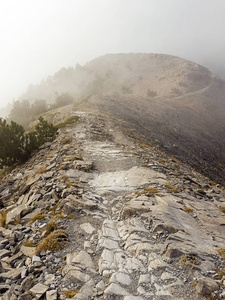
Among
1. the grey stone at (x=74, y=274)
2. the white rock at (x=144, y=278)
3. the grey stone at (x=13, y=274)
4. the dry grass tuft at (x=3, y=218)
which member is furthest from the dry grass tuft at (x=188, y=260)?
the dry grass tuft at (x=3, y=218)

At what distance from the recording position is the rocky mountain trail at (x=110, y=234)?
24.5ft

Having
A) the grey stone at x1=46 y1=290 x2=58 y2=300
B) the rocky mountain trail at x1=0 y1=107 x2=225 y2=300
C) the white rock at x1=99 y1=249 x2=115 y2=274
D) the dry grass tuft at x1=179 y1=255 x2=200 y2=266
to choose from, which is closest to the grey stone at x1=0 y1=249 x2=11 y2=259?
the rocky mountain trail at x1=0 y1=107 x2=225 y2=300

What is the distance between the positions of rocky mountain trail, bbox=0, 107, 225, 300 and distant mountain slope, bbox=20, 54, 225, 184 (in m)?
16.9

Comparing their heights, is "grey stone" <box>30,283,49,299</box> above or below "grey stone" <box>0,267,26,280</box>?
below

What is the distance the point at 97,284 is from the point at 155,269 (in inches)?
86.9

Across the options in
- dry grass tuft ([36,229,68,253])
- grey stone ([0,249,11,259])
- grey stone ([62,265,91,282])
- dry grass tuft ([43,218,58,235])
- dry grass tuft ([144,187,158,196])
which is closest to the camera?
grey stone ([62,265,91,282])

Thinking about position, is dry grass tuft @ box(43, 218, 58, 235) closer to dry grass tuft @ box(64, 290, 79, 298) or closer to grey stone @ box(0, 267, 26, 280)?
grey stone @ box(0, 267, 26, 280)

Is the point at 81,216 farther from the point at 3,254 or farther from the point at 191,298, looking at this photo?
the point at 191,298

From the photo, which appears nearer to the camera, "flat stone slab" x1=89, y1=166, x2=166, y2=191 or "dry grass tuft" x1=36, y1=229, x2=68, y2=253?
"dry grass tuft" x1=36, y1=229, x2=68, y2=253

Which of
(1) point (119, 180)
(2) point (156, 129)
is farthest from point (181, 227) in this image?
(2) point (156, 129)

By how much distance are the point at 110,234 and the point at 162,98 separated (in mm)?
73186

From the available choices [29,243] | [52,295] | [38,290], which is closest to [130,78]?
[29,243]

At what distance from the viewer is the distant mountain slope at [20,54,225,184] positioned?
125 ft

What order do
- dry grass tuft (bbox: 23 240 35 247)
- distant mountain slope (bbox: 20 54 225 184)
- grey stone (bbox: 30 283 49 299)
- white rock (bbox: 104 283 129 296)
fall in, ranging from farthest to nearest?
1. distant mountain slope (bbox: 20 54 225 184)
2. dry grass tuft (bbox: 23 240 35 247)
3. grey stone (bbox: 30 283 49 299)
4. white rock (bbox: 104 283 129 296)
